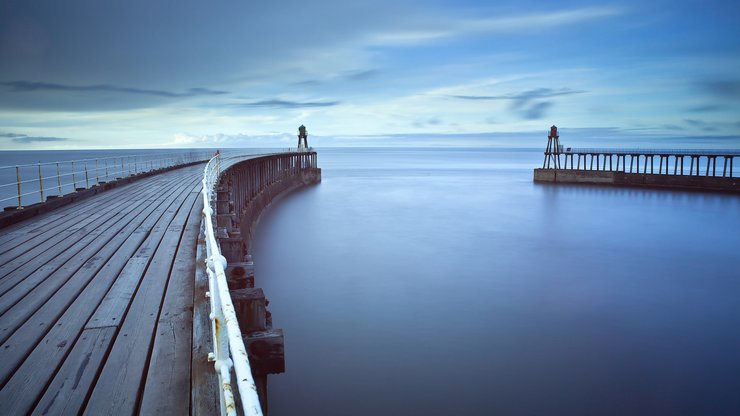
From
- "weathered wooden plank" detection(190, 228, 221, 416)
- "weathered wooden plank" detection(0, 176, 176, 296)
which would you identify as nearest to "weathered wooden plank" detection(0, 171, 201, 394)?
"weathered wooden plank" detection(0, 176, 176, 296)

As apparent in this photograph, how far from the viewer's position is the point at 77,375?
273cm

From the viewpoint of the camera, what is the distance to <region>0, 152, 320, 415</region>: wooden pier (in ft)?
8.23

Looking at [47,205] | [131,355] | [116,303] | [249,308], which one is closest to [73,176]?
[47,205]

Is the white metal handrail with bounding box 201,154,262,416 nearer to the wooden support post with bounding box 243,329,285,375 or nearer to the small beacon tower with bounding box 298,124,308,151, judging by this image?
the wooden support post with bounding box 243,329,285,375

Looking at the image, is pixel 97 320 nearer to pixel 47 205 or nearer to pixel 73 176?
pixel 47 205

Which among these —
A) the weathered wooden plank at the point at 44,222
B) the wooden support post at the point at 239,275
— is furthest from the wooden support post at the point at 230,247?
the weathered wooden plank at the point at 44,222

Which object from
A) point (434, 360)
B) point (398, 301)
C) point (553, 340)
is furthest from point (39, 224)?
point (553, 340)

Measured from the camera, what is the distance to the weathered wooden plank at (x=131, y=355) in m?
2.47

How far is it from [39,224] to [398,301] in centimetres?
768

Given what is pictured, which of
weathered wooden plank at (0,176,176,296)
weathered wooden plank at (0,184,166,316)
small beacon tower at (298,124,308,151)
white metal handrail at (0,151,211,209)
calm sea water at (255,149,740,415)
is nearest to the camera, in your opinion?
weathered wooden plank at (0,184,166,316)

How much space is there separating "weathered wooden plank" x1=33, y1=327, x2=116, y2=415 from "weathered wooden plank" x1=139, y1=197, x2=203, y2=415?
317mm

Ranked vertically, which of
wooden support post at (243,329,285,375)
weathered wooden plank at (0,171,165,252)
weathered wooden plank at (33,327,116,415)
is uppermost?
weathered wooden plank at (0,171,165,252)

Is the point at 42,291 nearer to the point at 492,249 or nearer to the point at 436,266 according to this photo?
the point at 436,266

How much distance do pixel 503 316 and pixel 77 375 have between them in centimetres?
961
